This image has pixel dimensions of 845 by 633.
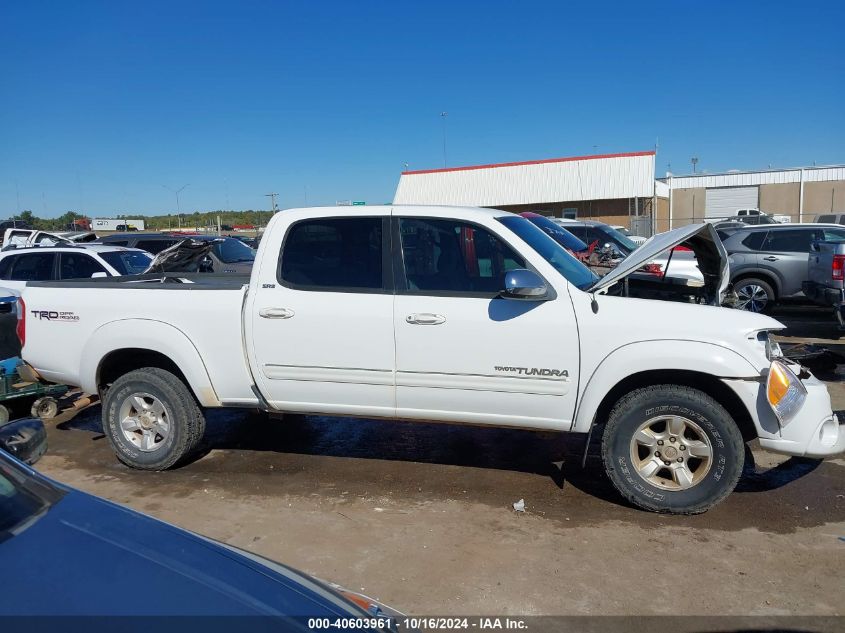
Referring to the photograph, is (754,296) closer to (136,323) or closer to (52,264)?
(136,323)

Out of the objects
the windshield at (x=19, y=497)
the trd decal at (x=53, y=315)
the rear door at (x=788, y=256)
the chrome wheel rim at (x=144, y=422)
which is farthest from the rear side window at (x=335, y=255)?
the rear door at (x=788, y=256)

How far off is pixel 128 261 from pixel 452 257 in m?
8.61

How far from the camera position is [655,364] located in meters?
4.30

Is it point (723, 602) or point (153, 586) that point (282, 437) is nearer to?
point (723, 602)

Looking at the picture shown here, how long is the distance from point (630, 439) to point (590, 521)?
0.58m

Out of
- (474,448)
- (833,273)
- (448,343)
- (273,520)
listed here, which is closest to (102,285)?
(273,520)

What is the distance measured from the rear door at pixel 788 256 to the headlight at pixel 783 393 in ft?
28.6

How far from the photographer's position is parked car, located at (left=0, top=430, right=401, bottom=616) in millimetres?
1793

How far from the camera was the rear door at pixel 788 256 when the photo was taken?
39.4 ft

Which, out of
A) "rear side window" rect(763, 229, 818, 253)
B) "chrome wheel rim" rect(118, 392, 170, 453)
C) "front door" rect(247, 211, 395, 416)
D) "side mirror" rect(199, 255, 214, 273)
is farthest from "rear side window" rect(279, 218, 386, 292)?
"rear side window" rect(763, 229, 818, 253)

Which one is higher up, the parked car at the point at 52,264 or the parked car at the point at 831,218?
the parked car at the point at 831,218

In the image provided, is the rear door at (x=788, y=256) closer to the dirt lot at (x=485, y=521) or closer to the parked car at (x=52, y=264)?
the dirt lot at (x=485, y=521)

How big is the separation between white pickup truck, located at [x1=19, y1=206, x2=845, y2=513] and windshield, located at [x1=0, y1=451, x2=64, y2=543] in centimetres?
255

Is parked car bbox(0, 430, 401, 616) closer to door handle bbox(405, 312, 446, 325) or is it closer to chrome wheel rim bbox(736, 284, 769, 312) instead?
door handle bbox(405, 312, 446, 325)
